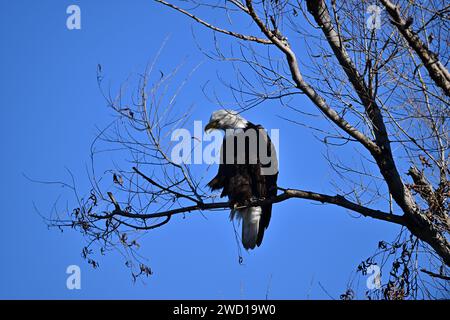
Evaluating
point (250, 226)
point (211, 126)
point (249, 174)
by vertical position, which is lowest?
point (250, 226)

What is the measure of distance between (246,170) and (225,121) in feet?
2.60

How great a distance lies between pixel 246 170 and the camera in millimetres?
6555

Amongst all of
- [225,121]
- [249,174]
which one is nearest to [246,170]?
[249,174]

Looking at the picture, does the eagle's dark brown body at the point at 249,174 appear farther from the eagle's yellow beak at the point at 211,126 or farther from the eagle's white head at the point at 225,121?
the eagle's yellow beak at the point at 211,126

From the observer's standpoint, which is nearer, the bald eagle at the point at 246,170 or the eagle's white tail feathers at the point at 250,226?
the bald eagle at the point at 246,170

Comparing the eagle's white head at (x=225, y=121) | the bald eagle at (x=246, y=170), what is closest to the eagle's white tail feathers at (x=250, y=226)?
the bald eagle at (x=246, y=170)

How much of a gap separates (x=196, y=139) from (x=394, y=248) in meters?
1.73

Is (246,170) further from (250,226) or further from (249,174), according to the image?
(250,226)

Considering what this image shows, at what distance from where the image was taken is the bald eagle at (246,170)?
644cm

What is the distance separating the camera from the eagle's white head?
22.9 ft

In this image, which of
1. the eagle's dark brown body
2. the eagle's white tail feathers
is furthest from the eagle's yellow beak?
the eagle's white tail feathers
